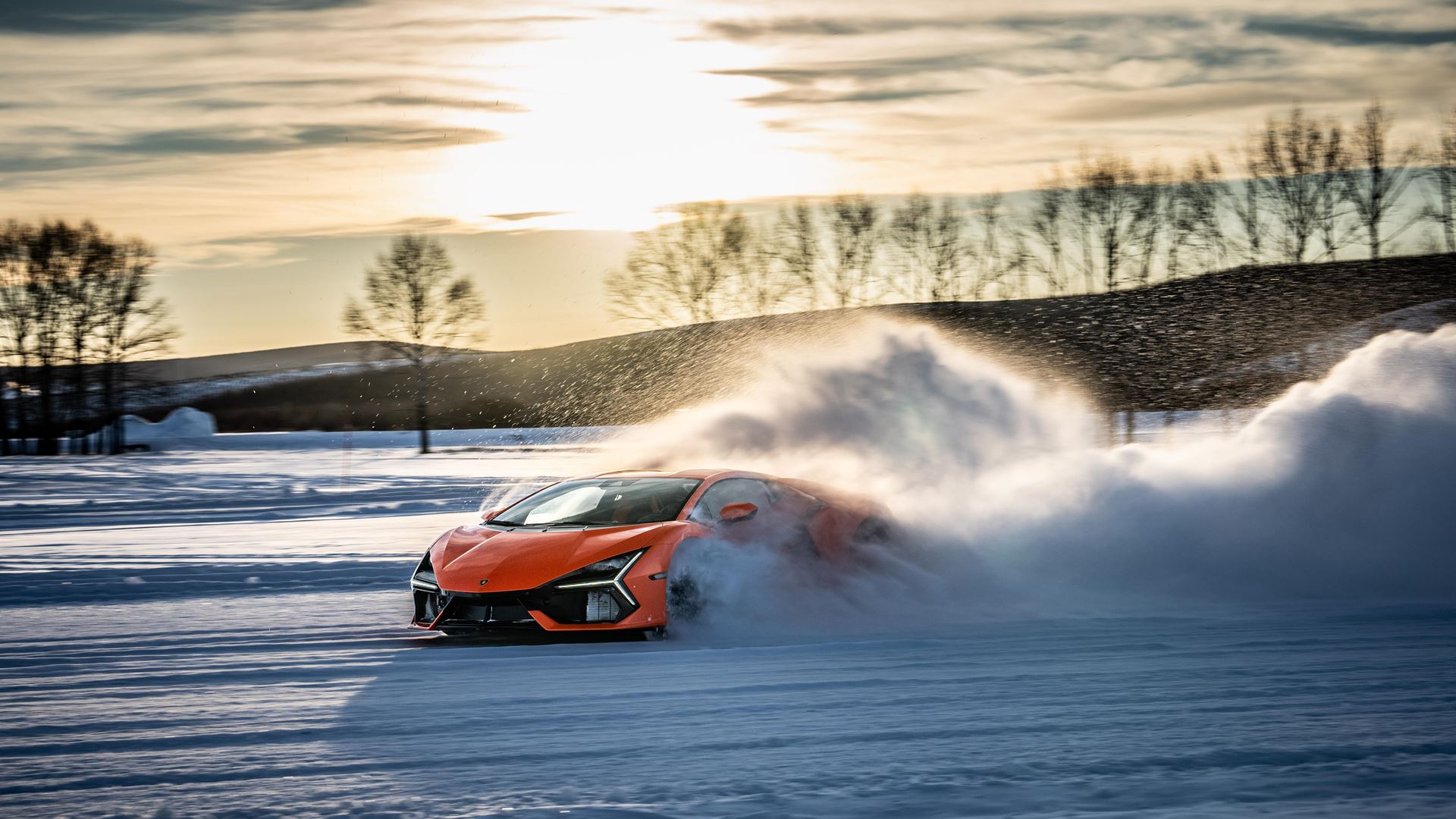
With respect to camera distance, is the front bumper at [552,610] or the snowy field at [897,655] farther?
the front bumper at [552,610]

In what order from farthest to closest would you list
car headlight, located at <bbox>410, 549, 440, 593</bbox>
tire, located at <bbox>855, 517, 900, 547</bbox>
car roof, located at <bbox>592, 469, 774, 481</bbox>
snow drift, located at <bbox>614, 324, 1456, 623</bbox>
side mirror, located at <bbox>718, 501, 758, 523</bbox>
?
snow drift, located at <bbox>614, 324, 1456, 623</bbox>
tire, located at <bbox>855, 517, 900, 547</bbox>
car roof, located at <bbox>592, 469, 774, 481</bbox>
side mirror, located at <bbox>718, 501, 758, 523</bbox>
car headlight, located at <bbox>410, 549, 440, 593</bbox>

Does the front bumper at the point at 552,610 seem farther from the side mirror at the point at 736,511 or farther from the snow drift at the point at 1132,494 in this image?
the side mirror at the point at 736,511

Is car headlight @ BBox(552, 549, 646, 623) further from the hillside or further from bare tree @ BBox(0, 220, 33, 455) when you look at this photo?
bare tree @ BBox(0, 220, 33, 455)

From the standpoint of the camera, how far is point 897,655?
802 centimetres

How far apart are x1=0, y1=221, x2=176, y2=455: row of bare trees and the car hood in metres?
52.5

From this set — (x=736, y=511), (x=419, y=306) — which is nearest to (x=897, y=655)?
(x=736, y=511)

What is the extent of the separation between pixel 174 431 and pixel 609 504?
56425 mm

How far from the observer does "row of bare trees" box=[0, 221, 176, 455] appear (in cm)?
5709

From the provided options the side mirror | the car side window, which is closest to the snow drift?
the side mirror

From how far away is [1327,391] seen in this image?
12602 mm

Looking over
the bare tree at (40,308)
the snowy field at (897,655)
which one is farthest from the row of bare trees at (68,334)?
the snowy field at (897,655)

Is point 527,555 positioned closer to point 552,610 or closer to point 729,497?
point 552,610

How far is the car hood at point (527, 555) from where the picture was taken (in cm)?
859

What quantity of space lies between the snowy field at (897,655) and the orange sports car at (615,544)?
10.0 inches
